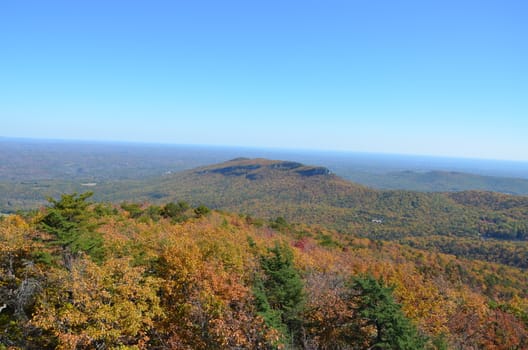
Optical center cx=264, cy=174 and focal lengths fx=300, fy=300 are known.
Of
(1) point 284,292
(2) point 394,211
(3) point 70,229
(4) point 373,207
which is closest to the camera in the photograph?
(1) point 284,292

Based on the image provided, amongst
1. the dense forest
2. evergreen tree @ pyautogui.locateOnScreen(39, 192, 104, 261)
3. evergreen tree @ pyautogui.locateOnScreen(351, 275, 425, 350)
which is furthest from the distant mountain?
evergreen tree @ pyautogui.locateOnScreen(39, 192, 104, 261)

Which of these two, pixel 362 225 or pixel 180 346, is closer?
pixel 180 346

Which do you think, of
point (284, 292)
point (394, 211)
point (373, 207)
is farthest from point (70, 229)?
point (373, 207)

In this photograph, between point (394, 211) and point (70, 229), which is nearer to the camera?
point (70, 229)

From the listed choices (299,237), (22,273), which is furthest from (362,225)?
(22,273)

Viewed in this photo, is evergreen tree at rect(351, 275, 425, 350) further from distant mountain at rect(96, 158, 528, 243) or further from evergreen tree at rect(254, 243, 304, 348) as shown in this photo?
distant mountain at rect(96, 158, 528, 243)

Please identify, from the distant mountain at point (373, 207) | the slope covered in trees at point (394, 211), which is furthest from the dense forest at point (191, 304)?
the distant mountain at point (373, 207)

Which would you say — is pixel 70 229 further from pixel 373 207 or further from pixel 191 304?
pixel 373 207

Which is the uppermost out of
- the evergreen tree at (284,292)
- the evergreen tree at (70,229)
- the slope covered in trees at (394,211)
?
the evergreen tree at (70,229)

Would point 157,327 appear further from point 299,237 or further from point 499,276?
point 499,276

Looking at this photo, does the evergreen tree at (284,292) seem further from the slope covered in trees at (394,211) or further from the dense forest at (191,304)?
the slope covered in trees at (394,211)

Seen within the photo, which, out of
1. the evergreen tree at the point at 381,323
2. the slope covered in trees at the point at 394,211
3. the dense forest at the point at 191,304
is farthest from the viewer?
the slope covered in trees at the point at 394,211
